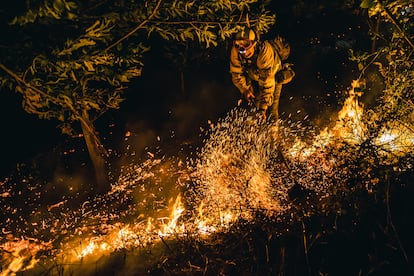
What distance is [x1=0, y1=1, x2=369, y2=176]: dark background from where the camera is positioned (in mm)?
8602

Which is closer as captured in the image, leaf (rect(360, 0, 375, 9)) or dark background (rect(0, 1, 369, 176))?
leaf (rect(360, 0, 375, 9))

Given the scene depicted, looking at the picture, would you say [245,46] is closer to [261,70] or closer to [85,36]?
[261,70]

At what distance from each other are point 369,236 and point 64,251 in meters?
4.18

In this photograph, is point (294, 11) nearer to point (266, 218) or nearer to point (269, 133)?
point (269, 133)

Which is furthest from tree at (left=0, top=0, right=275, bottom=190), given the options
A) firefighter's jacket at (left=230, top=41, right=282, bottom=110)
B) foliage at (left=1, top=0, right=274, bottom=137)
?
firefighter's jacket at (left=230, top=41, right=282, bottom=110)

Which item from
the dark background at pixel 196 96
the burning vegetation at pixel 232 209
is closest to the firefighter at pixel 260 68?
the burning vegetation at pixel 232 209

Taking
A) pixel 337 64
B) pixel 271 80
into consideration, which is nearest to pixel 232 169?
pixel 271 80

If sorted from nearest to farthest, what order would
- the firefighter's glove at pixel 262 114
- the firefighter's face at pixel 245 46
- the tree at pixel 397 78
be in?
the tree at pixel 397 78
the firefighter's face at pixel 245 46
the firefighter's glove at pixel 262 114

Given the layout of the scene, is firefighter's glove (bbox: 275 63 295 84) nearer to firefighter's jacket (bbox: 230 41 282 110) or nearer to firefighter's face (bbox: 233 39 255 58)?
firefighter's jacket (bbox: 230 41 282 110)

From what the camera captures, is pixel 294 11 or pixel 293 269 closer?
pixel 293 269

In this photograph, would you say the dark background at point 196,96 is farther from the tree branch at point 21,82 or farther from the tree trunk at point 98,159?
the tree branch at point 21,82

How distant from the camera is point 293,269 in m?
3.49

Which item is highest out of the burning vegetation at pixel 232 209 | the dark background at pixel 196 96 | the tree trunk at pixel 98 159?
the dark background at pixel 196 96

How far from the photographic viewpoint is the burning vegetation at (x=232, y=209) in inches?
147
